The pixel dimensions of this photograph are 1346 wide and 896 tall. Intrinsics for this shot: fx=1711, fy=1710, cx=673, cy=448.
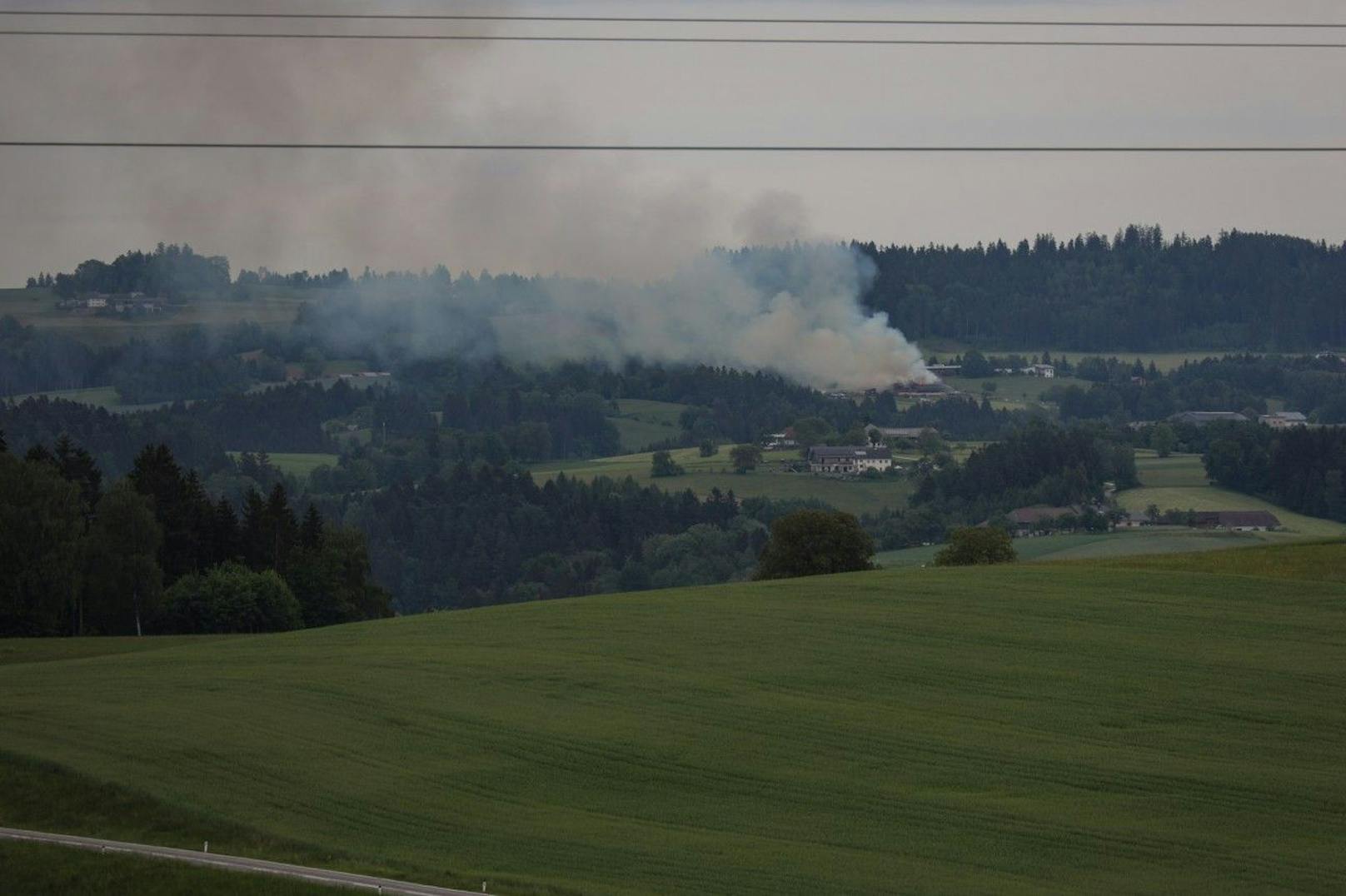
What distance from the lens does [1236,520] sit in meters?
151

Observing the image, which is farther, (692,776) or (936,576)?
(936,576)

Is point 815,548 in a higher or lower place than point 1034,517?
higher

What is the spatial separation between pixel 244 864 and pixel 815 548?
5531 centimetres

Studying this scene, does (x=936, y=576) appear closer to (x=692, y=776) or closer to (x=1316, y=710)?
(x=1316, y=710)

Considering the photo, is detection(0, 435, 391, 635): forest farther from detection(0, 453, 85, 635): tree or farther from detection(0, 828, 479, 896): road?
detection(0, 828, 479, 896): road

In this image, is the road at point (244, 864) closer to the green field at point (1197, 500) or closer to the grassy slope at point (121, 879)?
the grassy slope at point (121, 879)

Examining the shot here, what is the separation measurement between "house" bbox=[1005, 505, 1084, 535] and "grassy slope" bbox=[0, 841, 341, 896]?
141 metres

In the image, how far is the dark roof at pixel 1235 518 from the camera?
487 feet

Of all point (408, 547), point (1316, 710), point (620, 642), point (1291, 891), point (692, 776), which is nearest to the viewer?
point (1291, 891)

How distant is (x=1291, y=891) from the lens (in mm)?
27641

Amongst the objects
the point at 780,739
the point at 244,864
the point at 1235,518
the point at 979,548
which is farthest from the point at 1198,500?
the point at 244,864

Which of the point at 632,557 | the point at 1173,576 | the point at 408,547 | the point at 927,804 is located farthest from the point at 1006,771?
the point at 408,547

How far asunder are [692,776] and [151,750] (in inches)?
446

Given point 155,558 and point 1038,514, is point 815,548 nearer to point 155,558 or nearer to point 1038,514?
point 155,558
